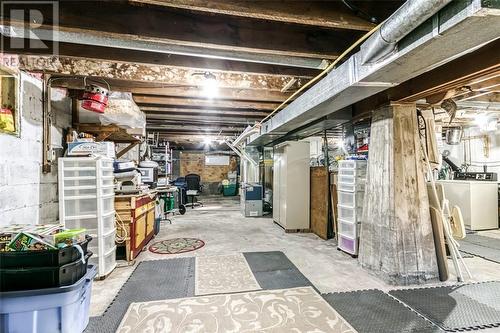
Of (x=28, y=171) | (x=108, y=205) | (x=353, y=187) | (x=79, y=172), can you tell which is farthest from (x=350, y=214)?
(x=28, y=171)

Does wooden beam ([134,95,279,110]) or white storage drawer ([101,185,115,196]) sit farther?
wooden beam ([134,95,279,110])

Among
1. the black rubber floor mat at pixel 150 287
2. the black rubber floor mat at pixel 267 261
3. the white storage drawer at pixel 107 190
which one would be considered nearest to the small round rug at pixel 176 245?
the black rubber floor mat at pixel 150 287

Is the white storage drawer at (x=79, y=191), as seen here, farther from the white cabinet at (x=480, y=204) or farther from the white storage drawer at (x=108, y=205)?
the white cabinet at (x=480, y=204)

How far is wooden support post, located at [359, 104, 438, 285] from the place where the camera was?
2.73m

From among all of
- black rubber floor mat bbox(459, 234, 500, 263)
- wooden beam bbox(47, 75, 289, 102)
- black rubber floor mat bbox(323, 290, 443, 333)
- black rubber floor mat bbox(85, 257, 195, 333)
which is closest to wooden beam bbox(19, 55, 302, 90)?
wooden beam bbox(47, 75, 289, 102)

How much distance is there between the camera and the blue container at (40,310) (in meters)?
1.36

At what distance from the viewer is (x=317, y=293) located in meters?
2.50

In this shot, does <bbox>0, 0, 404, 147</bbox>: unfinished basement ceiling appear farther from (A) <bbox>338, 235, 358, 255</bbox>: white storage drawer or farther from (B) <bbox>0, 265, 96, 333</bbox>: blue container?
(A) <bbox>338, 235, 358, 255</bbox>: white storage drawer

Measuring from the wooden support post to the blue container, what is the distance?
2.79 metres

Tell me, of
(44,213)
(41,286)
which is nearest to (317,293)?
(41,286)

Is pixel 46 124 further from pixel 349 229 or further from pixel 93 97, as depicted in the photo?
pixel 349 229

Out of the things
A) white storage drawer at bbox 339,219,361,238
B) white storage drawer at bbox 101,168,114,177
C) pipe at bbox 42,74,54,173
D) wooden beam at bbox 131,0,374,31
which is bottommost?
white storage drawer at bbox 339,219,361,238

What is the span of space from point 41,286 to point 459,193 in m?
6.73

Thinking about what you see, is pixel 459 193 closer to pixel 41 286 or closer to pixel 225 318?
pixel 225 318
